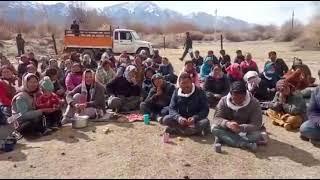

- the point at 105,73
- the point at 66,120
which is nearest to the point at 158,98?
the point at 66,120

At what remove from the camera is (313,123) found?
747 cm

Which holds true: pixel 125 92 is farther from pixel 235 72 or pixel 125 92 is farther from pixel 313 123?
pixel 313 123

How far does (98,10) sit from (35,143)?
37.0 metres

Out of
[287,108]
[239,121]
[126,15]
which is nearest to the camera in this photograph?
[239,121]

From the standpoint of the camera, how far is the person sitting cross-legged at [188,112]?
7.68 metres

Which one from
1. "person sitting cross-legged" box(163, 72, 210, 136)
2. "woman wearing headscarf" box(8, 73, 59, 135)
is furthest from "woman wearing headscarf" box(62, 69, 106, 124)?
"person sitting cross-legged" box(163, 72, 210, 136)

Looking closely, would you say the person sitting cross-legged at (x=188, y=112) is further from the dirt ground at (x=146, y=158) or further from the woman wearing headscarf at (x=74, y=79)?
the woman wearing headscarf at (x=74, y=79)

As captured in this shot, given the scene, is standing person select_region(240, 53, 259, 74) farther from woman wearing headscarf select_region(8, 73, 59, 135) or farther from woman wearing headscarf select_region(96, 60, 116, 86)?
woman wearing headscarf select_region(8, 73, 59, 135)

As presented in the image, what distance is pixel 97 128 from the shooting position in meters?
8.35

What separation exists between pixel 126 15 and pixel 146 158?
3939 cm

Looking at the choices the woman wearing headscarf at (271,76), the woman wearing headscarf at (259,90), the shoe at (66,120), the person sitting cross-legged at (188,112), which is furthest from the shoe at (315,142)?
the shoe at (66,120)

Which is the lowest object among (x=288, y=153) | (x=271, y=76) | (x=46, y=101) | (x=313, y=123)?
(x=288, y=153)

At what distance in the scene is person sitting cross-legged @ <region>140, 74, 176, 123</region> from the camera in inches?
347

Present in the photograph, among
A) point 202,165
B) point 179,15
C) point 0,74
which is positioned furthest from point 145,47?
point 179,15
